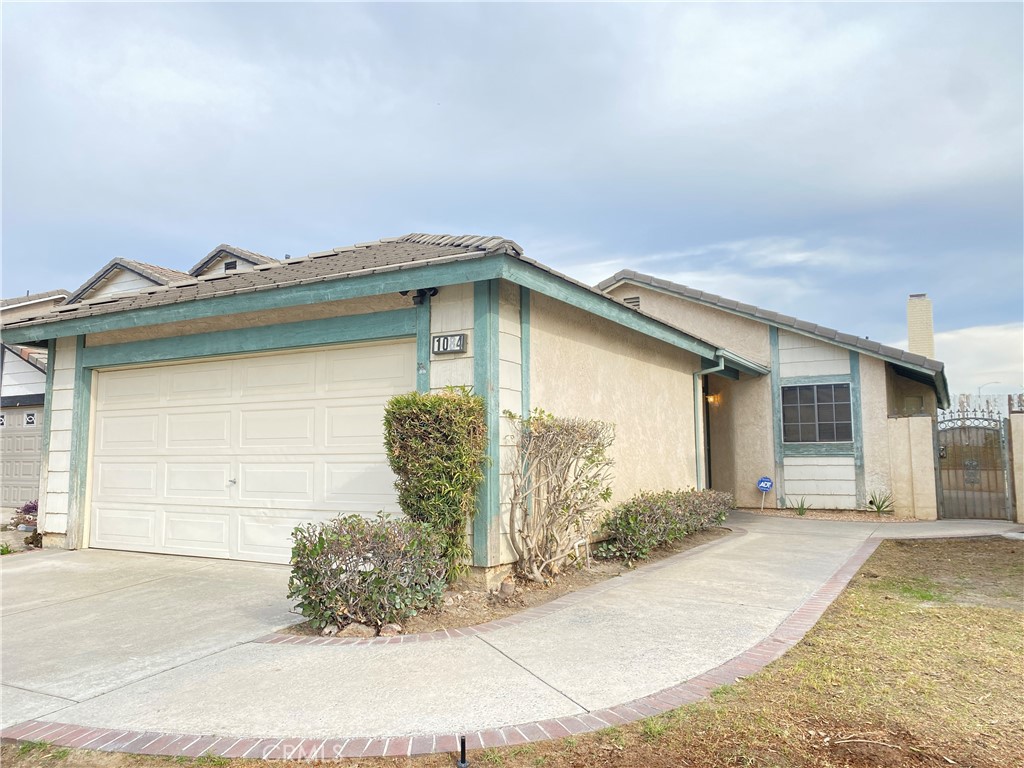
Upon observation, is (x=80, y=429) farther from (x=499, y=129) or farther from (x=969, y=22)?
(x=969, y=22)

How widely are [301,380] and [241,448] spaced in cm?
119

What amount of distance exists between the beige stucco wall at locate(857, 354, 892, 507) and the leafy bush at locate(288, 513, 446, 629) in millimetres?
10603

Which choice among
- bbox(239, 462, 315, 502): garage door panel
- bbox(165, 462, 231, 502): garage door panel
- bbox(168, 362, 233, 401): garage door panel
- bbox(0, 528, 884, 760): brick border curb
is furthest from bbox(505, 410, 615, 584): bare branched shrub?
bbox(168, 362, 233, 401): garage door panel

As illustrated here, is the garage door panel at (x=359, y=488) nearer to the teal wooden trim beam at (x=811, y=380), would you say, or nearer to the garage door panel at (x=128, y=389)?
the garage door panel at (x=128, y=389)

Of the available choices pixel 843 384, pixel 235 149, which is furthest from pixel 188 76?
pixel 843 384

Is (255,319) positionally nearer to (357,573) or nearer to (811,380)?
(357,573)

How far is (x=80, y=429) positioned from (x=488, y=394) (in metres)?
6.26

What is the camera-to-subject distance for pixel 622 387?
8477 mm

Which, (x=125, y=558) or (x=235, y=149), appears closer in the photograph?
(x=125, y=558)

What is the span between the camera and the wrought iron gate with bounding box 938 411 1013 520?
1158 centimetres

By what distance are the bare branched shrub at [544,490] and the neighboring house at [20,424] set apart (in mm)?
11220

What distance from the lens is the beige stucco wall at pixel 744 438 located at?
13273 millimetres

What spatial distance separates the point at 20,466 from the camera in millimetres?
12922

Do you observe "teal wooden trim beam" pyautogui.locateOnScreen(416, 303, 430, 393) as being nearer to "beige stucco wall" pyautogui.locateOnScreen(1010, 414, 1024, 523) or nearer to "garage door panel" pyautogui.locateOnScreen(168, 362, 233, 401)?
"garage door panel" pyautogui.locateOnScreen(168, 362, 233, 401)
